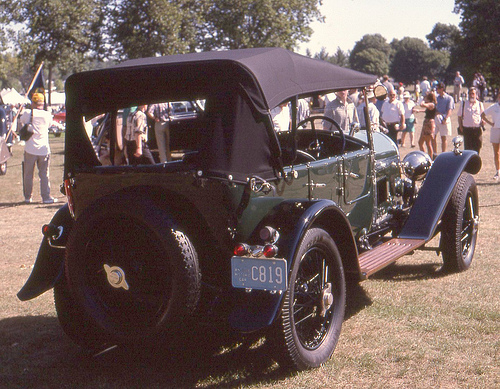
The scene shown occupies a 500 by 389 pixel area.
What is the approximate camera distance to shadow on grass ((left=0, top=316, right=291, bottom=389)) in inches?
160

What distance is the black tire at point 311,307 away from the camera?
3822 mm

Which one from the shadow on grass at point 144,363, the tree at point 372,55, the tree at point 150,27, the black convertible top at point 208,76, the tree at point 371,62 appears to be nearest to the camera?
the black convertible top at point 208,76

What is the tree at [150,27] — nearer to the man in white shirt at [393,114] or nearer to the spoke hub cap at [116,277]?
the man in white shirt at [393,114]

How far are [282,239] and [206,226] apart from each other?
1.47 feet

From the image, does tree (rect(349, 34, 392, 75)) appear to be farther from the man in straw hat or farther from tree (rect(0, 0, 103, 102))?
the man in straw hat

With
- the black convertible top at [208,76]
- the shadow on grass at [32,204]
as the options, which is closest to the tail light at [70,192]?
the black convertible top at [208,76]

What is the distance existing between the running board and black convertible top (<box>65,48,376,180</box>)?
117cm

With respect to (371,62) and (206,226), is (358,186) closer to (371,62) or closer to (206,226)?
(206,226)

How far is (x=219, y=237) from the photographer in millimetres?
3859

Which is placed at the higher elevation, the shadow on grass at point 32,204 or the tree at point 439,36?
the tree at point 439,36

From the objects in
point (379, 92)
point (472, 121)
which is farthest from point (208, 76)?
point (472, 121)

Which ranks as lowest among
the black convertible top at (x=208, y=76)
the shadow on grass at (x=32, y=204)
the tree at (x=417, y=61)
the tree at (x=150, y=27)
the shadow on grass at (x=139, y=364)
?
the shadow on grass at (x=139, y=364)

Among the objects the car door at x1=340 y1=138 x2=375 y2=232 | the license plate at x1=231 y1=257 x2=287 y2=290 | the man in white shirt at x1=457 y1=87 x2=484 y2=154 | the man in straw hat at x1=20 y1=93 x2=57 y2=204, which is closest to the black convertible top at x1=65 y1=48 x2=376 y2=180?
the license plate at x1=231 y1=257 x2=287 y2=290

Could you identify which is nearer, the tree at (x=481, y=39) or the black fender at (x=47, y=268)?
the black fender at (x=47, y=268)
